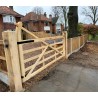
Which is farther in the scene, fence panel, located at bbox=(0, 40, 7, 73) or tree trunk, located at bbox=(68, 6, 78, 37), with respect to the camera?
tree trunk, located at bbox=(68, 6, 78, 37)

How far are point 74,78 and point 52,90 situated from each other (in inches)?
55.2

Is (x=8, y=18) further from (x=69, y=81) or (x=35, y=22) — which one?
(x=69, y=81)

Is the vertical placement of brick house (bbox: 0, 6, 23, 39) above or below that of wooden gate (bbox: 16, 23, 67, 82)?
above

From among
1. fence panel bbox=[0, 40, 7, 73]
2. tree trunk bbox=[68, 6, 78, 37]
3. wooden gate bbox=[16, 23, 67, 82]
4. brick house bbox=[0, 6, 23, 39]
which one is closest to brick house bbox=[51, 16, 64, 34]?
brick house bbox=[0, 6, 23, 39]

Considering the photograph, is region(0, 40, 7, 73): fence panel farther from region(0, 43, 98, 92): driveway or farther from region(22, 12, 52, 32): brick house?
region(22, 12, 52, 32): brick house

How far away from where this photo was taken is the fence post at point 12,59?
4.02 meters

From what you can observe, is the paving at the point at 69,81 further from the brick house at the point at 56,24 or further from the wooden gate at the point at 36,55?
the brick house at the point at 56,24

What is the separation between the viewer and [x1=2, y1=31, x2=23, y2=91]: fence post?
13.2ft

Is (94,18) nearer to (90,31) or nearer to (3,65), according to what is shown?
(90,31)

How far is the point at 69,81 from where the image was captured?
536 centimetres

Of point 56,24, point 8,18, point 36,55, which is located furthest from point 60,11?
point 36,55

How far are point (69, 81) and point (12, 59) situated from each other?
2285 mm

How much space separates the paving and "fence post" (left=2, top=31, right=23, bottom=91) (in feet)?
1.95

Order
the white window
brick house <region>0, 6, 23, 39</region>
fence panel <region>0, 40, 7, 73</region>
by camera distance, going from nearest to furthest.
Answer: fence panel <region>0, 40, 7, 73</region> → brick house <region>0, 6, 23, 39</region> → the white window
